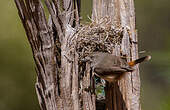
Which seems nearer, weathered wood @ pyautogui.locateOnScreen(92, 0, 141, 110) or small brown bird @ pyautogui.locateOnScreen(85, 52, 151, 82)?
small brown bird @ pyautogui.locateOnScreen(85, 52, 151, 82)

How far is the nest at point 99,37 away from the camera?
466cm

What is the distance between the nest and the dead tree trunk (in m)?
0.01

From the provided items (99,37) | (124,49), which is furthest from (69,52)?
(124,49)

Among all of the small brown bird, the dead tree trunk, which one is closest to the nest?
the dead tree trunk

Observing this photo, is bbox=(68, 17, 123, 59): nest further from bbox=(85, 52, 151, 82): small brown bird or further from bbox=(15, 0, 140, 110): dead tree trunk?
bbox=(85, 52, 151, 82): small brown bird

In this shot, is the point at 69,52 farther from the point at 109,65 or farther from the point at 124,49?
the point at 124,49

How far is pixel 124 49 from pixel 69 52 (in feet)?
2.13

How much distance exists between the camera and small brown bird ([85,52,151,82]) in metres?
4.23

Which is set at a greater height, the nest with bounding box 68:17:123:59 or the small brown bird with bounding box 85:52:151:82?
the nest with bounding box 68:17:123:59

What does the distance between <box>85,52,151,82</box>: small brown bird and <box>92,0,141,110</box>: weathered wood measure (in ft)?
0.87

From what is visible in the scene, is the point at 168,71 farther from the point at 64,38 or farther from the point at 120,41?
the point at 64,38

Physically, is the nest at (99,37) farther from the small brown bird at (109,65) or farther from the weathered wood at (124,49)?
the small brown bird at (109,65)

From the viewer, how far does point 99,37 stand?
4.75 meters

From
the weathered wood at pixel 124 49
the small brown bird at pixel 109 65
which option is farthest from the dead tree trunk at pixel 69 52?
the small brown bird at pixel 109 65
